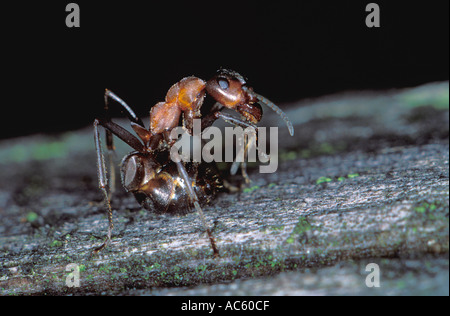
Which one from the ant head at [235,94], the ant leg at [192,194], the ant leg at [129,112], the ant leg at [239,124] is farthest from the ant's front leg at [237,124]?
the ant leg at [129,112]

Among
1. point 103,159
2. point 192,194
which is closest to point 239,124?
point 192,194

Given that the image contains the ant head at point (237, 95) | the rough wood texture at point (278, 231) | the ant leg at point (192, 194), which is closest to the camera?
the rough wood texture at point (278, 231)

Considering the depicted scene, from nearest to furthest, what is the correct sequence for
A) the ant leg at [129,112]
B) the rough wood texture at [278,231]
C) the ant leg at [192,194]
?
the rough wood texture at [278,231] < the ant leg at [192,194] < the ant leg at [129,112]

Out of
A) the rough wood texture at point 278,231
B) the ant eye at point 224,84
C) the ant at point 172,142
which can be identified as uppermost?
the ant eye at point 224,84

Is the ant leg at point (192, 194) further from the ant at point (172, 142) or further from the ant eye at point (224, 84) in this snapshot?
the ant eye at point (224, 84)

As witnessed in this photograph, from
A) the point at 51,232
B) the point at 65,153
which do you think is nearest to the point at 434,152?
the point at 51,232

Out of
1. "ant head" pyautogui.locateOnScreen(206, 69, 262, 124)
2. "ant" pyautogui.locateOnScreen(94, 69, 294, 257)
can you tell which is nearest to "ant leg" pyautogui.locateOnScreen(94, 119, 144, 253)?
"ant" pyautogui.locateOnScreen(94, 69, 294, 257)
